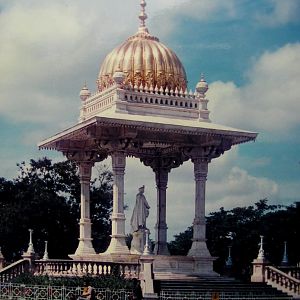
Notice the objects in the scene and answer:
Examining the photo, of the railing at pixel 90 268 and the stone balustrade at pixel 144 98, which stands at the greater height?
the stone balustrade at pixel 144 98

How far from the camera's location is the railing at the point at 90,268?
29.4 meters

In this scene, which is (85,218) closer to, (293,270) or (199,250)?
(199,250)

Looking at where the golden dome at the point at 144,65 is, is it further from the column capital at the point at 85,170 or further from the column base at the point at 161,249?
the column base at the point at 161,249

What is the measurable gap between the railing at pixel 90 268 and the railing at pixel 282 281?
17.9 feet

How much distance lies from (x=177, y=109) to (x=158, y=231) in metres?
6.02

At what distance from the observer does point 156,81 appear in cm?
3416

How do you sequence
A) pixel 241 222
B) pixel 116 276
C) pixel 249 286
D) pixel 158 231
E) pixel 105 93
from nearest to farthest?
pixel 116 276
pixel 249 286
pixel 105 93
pixel 158 231
pixel 241 222

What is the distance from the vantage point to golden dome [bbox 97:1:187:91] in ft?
112

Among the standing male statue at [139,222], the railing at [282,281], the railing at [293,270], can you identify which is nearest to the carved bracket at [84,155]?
the standing male statue at [139,222]

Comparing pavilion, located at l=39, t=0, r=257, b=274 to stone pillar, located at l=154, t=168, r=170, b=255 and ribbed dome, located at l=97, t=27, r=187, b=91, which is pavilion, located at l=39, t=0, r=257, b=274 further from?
stone pillar, located at l=154, t=168, r=170, b=255

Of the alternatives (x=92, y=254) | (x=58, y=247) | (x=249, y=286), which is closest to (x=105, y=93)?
(x=92, y=254)

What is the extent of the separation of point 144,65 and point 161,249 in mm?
8096

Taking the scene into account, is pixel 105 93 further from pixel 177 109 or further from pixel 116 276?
pixel 116 276

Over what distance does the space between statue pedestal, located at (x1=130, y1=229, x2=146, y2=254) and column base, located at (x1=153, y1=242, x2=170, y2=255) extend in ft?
9.62
